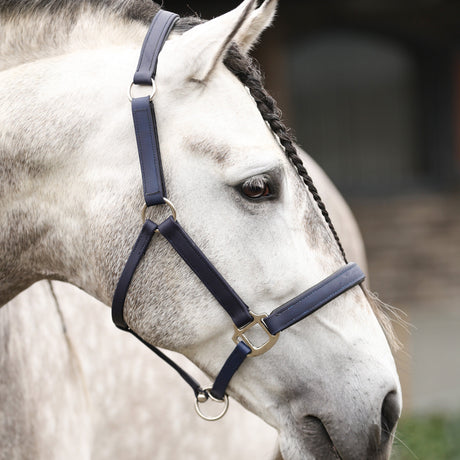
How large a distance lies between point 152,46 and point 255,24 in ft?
0.85

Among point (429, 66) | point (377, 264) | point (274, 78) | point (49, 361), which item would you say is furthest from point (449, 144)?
point (49, 361)

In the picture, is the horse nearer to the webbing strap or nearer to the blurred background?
the webbing strap

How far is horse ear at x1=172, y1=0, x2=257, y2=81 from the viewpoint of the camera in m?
1.45

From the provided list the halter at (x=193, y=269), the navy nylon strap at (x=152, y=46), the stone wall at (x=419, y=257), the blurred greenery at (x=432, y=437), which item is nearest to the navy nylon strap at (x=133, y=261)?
the halter at (x=193, y=269)

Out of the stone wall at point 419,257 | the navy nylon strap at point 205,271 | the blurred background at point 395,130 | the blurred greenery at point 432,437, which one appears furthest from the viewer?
the stone wall at point 419,257

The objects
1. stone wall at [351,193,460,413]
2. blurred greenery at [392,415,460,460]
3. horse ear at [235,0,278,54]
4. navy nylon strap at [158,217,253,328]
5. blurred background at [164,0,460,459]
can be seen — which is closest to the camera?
navy nylon strap at [158,217,253,328]

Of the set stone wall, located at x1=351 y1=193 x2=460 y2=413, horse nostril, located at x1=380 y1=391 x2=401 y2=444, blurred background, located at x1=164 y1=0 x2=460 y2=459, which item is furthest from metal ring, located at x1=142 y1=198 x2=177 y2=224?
stone wall, located at x1=351 y1=193 x2=460 y2=413

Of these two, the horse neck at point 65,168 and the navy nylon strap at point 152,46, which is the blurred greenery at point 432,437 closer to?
the horse neck at point 65,168

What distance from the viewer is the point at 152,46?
152 centimetres

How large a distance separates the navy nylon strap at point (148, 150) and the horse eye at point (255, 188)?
0.17 metres

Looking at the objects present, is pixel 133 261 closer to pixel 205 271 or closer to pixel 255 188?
pixel 205 271

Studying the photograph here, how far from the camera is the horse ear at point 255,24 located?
61.4 inches

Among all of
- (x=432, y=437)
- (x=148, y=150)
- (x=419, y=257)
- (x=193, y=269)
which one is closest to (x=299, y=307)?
(x=193, y=269)

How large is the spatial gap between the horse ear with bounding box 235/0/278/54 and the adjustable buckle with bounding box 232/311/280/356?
24.6 inches
